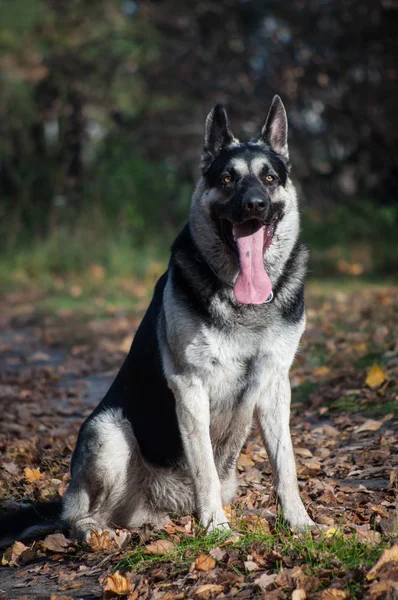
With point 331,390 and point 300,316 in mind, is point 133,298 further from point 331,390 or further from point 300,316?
point 300,316

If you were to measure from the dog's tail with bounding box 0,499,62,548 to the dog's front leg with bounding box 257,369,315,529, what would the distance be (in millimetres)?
1244

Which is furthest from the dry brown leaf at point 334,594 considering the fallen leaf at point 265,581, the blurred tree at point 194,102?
the blurred tree at point 194,102

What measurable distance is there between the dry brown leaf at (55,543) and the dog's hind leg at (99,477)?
0.07 m

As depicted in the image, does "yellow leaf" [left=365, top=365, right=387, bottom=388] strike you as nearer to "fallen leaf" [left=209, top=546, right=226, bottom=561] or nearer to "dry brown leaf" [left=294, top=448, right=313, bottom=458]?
"dry brown leaf" [left=294, top=448, right=313, bottom=458]

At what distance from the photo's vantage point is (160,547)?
355 cm

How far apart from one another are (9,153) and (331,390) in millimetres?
12970

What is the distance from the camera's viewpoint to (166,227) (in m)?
17.0

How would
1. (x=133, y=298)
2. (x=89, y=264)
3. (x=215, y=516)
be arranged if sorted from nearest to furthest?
(x=215, y=516) → (x=133, y=298) → (x=89, y=264)

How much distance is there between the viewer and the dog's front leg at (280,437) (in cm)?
384

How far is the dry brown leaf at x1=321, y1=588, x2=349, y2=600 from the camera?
2.88 metres

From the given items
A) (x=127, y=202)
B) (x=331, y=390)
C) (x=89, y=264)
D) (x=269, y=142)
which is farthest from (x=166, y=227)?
(x=269, y=142)

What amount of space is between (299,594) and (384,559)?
0.40 m

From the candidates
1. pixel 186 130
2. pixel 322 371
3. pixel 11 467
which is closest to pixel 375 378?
pixel 322 371

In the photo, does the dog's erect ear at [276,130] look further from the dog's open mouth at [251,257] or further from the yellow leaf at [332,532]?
the yellow leaf at [332,532]
